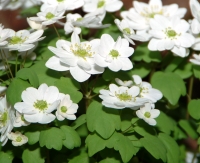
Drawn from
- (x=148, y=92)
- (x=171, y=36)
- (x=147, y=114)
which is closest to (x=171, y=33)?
(x=171, y=36)

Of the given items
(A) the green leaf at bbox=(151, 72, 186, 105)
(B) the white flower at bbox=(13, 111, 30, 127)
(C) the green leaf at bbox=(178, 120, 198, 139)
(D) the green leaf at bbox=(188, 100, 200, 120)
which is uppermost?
(B) the white flower at bbox=(13, 111, 30, 127)

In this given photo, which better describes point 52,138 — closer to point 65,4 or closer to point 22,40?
point 22,40

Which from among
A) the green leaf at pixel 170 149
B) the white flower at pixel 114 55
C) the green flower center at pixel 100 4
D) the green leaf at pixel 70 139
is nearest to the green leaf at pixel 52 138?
the green leaf at pixel 70 139

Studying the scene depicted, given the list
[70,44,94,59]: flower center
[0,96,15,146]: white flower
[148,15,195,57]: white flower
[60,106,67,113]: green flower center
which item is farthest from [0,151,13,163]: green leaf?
[148,15,195,57]: white flower

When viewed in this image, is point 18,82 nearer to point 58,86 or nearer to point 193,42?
point 58,86

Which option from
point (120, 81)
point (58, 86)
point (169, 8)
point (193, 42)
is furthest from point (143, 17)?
point (58, 86)

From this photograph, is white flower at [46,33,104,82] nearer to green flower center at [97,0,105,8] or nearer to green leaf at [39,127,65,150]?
green leaf at [39,127,65,150]
